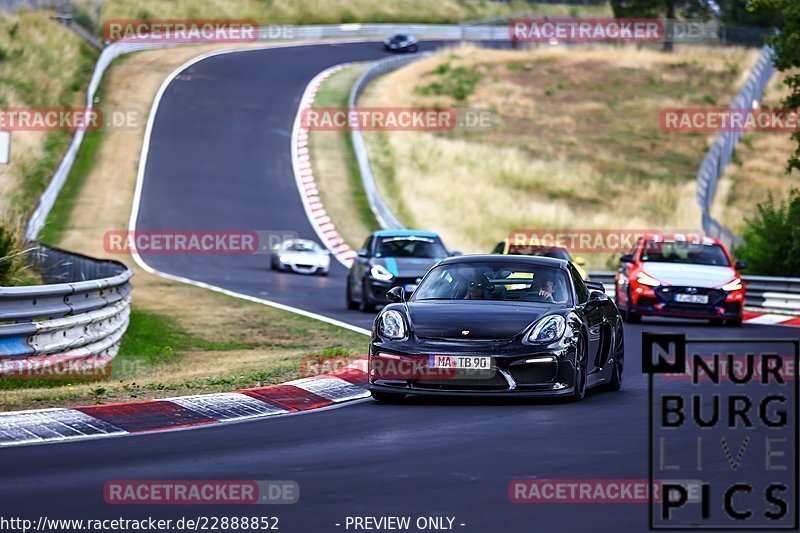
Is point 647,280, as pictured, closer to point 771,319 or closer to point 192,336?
point 771,319

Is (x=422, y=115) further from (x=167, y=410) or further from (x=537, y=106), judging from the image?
(x=167, y=410)

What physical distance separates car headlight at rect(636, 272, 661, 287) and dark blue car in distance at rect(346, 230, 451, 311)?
10.5 ft

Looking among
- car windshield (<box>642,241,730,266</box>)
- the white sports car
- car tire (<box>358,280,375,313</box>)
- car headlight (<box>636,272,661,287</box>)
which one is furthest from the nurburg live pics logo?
the white sports car

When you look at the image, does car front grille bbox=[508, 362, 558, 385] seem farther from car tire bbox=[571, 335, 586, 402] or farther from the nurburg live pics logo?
the nurburg live pics logo

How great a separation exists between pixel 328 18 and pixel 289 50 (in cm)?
1779

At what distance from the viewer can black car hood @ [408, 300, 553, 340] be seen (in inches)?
487

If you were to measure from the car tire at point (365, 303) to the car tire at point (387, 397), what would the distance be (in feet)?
39.4

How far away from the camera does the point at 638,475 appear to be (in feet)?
28.8

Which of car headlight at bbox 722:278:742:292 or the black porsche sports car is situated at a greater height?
the black porsche sports car

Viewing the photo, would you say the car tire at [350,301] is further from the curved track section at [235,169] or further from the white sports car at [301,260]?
the white sports car at [301,260]

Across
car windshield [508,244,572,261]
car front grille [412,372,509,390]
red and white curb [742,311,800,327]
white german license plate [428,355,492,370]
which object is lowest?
red and white curb [742,311,800,327]

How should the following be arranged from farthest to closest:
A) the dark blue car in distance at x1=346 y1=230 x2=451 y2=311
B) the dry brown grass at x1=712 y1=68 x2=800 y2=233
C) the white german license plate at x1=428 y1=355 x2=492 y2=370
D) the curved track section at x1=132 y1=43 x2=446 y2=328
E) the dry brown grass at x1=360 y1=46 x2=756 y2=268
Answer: the dry brown grass at x1=712 y1=68 x2=800 y2=233, the dry brown grass at x1=360 y1=46 x2=756 y2=268, the curved track section at x1=132 y1=43 x2=446 y2=328, the dark blue car in distance at x1=346 y1=230 x2=451 y2=311, the white german license plate at x1=428 y1=355 x2=492 y2=370

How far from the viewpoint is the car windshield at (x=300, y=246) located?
38.2 m

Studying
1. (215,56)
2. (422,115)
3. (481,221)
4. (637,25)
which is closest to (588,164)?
(422,115)
